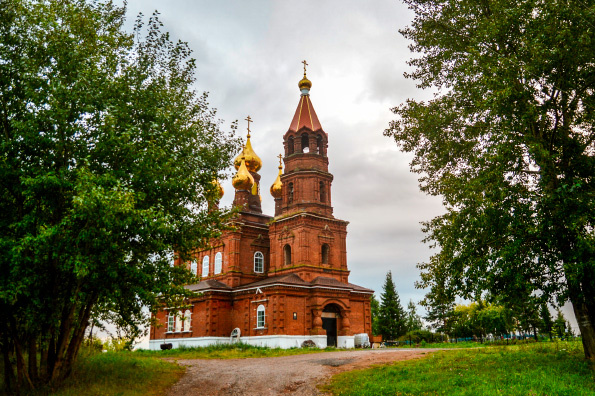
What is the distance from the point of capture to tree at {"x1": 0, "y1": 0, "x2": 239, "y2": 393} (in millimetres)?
10055

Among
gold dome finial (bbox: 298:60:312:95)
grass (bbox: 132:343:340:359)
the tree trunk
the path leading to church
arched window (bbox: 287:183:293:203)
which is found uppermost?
gold dome finial (bbox: 298:60:312:95)

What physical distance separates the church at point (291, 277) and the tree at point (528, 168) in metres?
17.0

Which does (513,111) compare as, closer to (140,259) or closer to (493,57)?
(493,57)

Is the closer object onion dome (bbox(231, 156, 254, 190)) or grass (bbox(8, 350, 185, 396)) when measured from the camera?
grass (bbox(8, 350, 185, 396))

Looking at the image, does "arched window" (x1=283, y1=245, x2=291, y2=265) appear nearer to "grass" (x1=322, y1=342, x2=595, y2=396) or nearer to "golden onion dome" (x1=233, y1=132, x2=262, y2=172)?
"golden onion dome" (x1=233, y1=132, x2=262, y2=172)

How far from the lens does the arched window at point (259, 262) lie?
3503 cm

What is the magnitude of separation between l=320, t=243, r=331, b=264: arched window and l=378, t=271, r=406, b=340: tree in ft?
62.8

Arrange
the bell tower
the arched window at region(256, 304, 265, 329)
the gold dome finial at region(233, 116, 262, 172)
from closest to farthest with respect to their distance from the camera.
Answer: the arched window at region(256, 304, 265, 329)
the bell tower
the gold dome finial at region(233, 116, 262, 172)

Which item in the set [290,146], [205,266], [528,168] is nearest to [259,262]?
[205,266]

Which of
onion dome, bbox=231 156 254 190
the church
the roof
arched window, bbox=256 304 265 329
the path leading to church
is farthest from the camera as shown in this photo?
onion dome, bbox=231 156 254 190

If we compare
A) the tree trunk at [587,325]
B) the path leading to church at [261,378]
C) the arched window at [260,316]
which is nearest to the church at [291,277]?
the arched window at [260,316]

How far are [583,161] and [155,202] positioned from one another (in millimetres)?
11018

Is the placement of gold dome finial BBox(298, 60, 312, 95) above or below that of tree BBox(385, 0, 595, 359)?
above

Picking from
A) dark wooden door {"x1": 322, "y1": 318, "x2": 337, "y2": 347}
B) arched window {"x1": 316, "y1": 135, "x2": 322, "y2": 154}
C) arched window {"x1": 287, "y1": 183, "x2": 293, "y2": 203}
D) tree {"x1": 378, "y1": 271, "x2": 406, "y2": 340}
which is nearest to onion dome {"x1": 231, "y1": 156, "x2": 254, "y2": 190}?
arched window {"x1": 287, "y1": 183, "x2": 293, "y2": 203}
